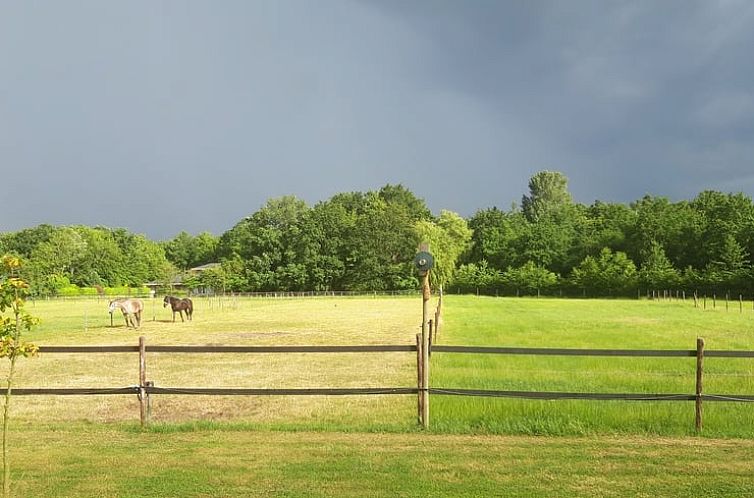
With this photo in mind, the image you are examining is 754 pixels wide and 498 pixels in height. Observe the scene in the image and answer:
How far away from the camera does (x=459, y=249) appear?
10331 cm

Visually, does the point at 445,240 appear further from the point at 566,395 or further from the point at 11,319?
the point at 11,319

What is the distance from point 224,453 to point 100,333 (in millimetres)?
23010

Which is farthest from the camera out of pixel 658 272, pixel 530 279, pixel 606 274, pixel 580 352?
pixel 530 279

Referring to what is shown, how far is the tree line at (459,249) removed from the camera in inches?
3290

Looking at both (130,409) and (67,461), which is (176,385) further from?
(67,461)

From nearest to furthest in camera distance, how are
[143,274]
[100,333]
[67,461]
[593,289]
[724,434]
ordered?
[67,461] < [724,434] < [100,333] < [593,289] < [143,274]

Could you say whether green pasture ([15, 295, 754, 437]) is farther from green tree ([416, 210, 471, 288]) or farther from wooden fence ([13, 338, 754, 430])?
green tree ([416, 210, 471, 288])

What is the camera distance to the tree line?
8356cm

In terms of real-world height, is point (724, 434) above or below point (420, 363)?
below

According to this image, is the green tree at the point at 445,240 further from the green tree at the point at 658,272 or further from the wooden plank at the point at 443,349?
the wooden plank at the point at 443,349

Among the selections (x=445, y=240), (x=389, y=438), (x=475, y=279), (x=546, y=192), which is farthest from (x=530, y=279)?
(x=389, y=438)

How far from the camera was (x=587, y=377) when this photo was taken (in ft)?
46.1

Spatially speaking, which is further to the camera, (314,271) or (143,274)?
(143,274)

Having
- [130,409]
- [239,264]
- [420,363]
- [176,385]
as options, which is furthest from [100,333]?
[239,264]
